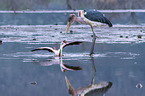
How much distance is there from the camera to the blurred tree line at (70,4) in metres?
31.8

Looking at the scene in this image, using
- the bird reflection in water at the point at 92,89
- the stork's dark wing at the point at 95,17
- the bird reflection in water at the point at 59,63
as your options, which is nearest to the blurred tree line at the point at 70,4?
the stork's dark wing at the point at 95,17

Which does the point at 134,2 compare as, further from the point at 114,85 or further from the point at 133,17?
the point at 114,85

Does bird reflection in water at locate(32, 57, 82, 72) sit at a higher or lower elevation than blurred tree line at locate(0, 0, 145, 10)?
lower

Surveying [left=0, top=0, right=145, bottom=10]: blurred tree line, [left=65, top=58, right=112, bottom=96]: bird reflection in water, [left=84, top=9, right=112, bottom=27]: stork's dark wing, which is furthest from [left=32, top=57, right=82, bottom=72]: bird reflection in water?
[left=0, top=0, right=145, bottom=10]: blurred tree line

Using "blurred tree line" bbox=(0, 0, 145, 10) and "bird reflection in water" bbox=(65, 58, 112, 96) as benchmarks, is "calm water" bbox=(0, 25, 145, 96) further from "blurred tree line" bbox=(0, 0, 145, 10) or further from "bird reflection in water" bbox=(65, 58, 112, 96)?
"blurred tree line" bbox=(0, 0, 145, 10)

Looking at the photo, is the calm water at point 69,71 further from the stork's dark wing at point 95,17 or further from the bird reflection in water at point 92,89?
the stork's dark wing at point 95,17

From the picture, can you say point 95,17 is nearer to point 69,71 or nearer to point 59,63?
point 59,63

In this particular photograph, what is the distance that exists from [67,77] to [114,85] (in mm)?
1062

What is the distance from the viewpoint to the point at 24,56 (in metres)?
10.3

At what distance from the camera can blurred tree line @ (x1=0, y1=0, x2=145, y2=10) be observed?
31.8 m

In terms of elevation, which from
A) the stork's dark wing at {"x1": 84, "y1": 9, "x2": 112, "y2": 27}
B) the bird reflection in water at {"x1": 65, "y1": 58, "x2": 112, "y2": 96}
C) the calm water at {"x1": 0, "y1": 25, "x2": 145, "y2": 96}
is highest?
the stork's dark wing at {"x1": 84, "y1": 9, "x2": 112, "y2": 27}

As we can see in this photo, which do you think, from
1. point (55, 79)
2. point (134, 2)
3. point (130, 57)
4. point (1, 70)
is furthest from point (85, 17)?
point (134, 2)

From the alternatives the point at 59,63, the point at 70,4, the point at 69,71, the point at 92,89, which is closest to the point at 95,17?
the point at 59,63

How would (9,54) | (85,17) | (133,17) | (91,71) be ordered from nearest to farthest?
(91,71), (9,54), (85,17), (133,17)
